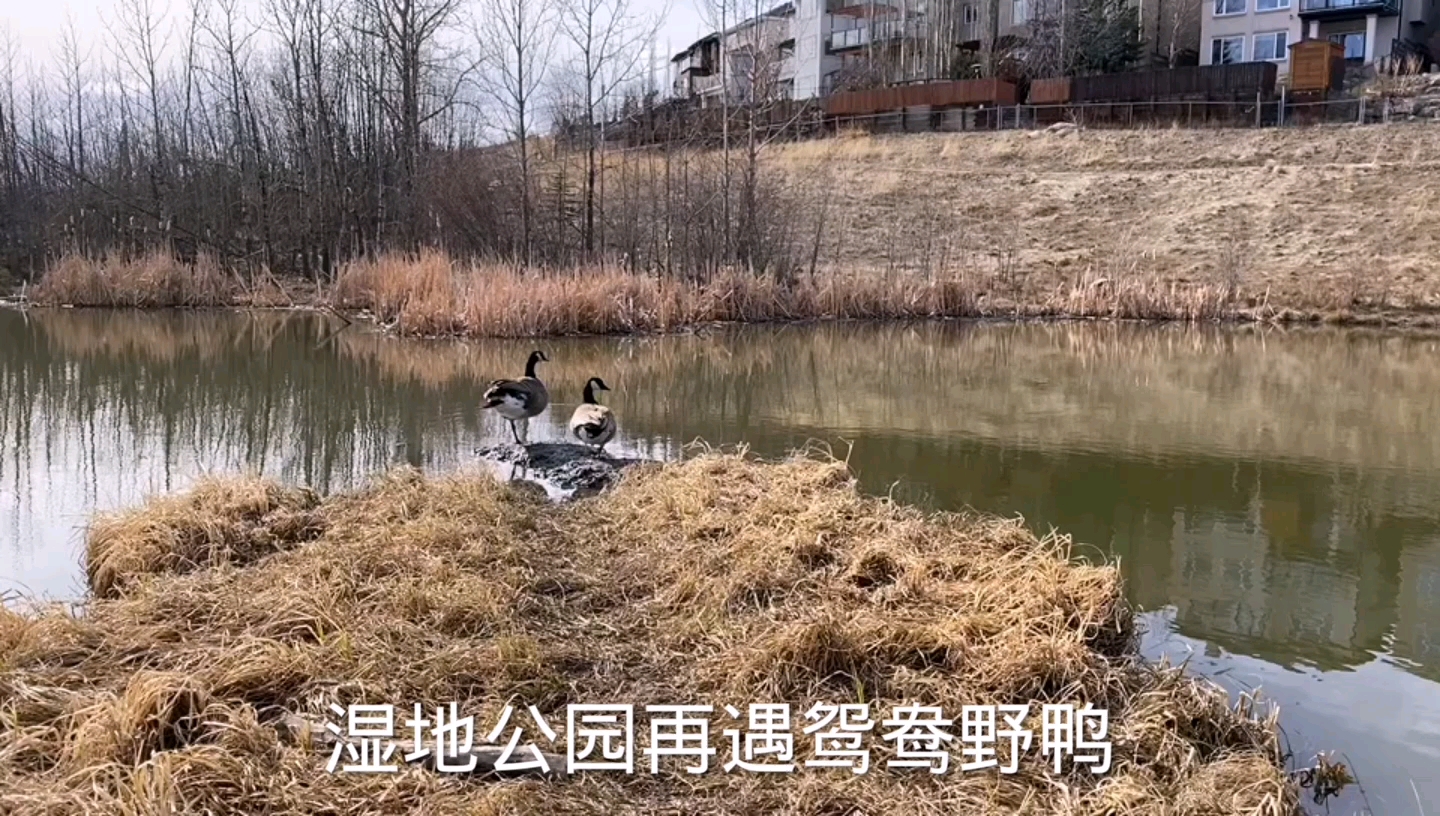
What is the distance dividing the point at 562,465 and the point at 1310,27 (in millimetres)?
41844

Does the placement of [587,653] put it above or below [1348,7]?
below

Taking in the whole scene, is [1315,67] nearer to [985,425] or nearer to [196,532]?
[985,425]

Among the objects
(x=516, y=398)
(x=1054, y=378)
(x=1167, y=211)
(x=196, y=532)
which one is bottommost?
(x=1054, y=378)

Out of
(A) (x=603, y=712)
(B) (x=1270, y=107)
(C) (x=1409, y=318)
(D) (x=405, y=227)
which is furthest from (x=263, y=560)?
(B) (x=1270, y=107)

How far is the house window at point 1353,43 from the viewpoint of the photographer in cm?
3894

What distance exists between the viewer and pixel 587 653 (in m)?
4.46

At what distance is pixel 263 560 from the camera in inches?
214

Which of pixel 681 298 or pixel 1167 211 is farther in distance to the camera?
pixel 1167 211

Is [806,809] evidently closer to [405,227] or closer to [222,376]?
[222,376]

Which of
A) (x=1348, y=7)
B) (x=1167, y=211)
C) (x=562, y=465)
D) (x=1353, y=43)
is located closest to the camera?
(x=562, y=465)

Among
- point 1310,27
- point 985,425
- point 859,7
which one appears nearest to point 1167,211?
point 1310,27

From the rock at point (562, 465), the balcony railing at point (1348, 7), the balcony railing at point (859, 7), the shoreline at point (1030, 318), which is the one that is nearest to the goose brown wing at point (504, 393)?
the rock at point (562, 465)

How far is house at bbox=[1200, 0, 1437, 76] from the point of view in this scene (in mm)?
38188

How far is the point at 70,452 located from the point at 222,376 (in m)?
4.59
